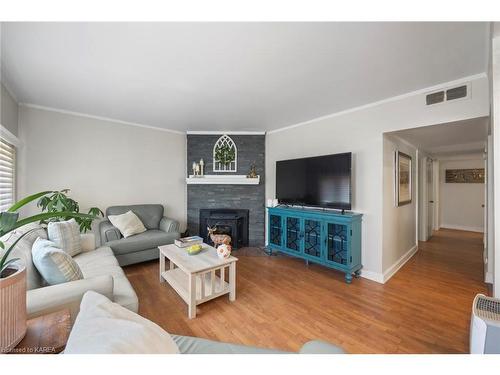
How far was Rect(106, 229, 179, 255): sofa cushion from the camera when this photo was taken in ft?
9.08

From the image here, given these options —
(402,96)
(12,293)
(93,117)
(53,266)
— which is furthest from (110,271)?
(402,96)

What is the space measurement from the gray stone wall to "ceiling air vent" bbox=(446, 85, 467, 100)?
104 inches

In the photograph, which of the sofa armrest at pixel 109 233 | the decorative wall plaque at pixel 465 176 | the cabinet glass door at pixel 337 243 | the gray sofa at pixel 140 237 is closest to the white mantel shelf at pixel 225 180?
the gray sofa at pixel 140 237

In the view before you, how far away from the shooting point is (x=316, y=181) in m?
3.06

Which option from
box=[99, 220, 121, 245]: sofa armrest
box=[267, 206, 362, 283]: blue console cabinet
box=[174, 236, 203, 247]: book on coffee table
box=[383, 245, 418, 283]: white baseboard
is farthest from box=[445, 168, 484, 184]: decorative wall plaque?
box=[99, 220, 121, 245]: sofa armrest

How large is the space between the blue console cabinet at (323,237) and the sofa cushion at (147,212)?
2.08 metres

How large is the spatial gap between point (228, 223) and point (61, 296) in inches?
110

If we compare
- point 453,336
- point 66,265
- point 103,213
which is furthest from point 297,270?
point 103,213

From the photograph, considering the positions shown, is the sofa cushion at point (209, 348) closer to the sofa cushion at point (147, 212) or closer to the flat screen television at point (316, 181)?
the flat screen television at point (316, 181)

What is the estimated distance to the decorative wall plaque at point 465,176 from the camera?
541 cm

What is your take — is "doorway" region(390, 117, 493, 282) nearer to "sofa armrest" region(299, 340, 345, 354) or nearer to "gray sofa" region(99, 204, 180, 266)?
"sofa armrest" region(299, 340, 345, 354)

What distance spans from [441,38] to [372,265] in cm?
239

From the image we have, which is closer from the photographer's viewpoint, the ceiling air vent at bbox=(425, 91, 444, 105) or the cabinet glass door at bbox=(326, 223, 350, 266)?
the ceiling air vent at bbox=(425, 91, 444, 105)

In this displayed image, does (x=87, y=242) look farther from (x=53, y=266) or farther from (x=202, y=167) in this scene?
(x=202, y=167)
